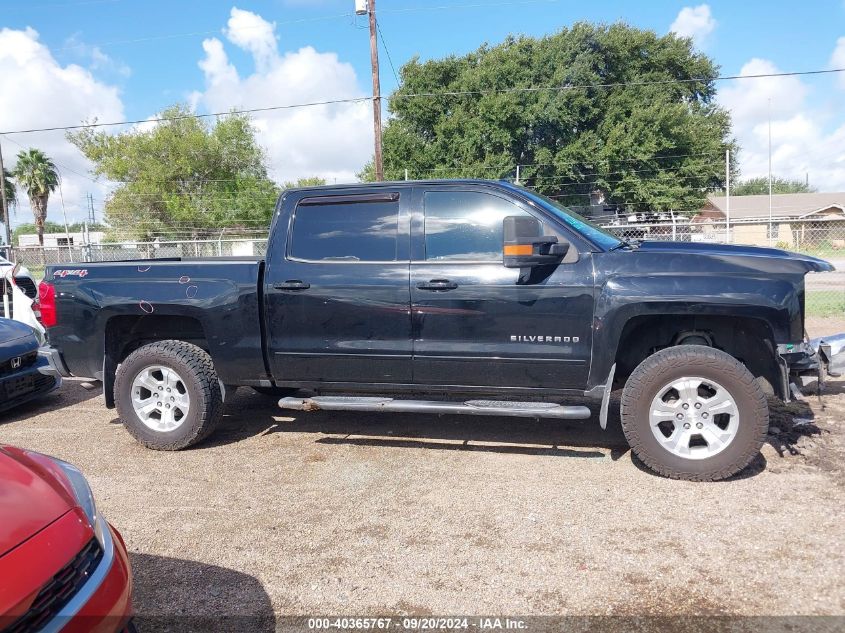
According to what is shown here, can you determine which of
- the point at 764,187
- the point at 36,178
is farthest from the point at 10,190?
the point at 764,187

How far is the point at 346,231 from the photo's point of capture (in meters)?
4.58

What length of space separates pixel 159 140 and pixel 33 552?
39.8m

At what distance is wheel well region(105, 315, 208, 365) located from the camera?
4941mm

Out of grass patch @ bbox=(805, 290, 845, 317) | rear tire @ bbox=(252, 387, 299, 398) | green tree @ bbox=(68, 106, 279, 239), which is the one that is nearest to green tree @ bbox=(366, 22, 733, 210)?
green tree @ bbox=(68, 106, 279, 239)

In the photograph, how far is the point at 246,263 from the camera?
15.1 feet

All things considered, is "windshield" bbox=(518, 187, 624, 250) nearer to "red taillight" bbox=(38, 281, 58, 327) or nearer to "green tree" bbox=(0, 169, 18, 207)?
"red taillight" bbox=(38, 281, 58, 327)

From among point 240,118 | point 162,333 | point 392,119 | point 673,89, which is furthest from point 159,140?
point 162,333

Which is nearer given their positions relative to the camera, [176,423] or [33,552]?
[33,552]

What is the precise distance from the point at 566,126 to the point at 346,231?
3203 cm

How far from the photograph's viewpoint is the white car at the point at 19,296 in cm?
745

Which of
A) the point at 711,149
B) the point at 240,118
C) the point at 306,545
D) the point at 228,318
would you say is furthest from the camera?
the point at 240,118

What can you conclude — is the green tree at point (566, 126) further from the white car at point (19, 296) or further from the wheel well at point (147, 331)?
the wheel well at point (147, 331)

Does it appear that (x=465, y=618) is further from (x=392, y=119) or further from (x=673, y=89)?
(x=673, y=89)

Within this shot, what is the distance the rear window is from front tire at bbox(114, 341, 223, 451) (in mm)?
1230
